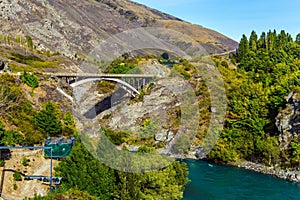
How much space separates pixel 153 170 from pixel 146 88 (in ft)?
87.7

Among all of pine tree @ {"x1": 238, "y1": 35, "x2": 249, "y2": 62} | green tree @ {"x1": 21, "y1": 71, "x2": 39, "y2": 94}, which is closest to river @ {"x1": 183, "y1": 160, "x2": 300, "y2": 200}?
green tree @ {"x1": 21, "y1": 71, "x2": 39, "y2": 94}

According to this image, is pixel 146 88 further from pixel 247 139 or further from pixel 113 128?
pixel 247 139

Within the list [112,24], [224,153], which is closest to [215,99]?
[224,153]

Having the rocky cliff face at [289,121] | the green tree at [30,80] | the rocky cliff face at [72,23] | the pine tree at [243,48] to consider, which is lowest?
the rocky cliff face at [289,121]

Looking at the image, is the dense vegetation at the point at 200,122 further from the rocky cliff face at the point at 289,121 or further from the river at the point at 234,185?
the river at the point at 234,185

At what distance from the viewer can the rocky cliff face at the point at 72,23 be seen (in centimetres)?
9262

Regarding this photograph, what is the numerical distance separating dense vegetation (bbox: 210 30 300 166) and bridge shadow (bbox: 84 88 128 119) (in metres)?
14.0

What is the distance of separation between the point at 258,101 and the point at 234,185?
548 inches

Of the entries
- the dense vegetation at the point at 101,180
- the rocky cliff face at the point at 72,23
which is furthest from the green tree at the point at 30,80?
the rocky cliff face at the point at 72,23

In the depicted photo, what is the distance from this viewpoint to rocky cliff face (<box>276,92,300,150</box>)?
32219mm

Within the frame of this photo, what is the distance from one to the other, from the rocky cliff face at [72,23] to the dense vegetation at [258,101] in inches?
2152

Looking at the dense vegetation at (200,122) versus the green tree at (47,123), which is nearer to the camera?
the dense vegetation at (200,122)

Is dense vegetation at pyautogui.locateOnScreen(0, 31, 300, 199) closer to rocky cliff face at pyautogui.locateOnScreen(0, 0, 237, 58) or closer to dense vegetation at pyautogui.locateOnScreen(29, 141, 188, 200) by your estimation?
dense vegetation at pyautogui.locateOnScreen(29, 141, 188, 200)

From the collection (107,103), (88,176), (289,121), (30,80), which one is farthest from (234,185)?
(107,103)
